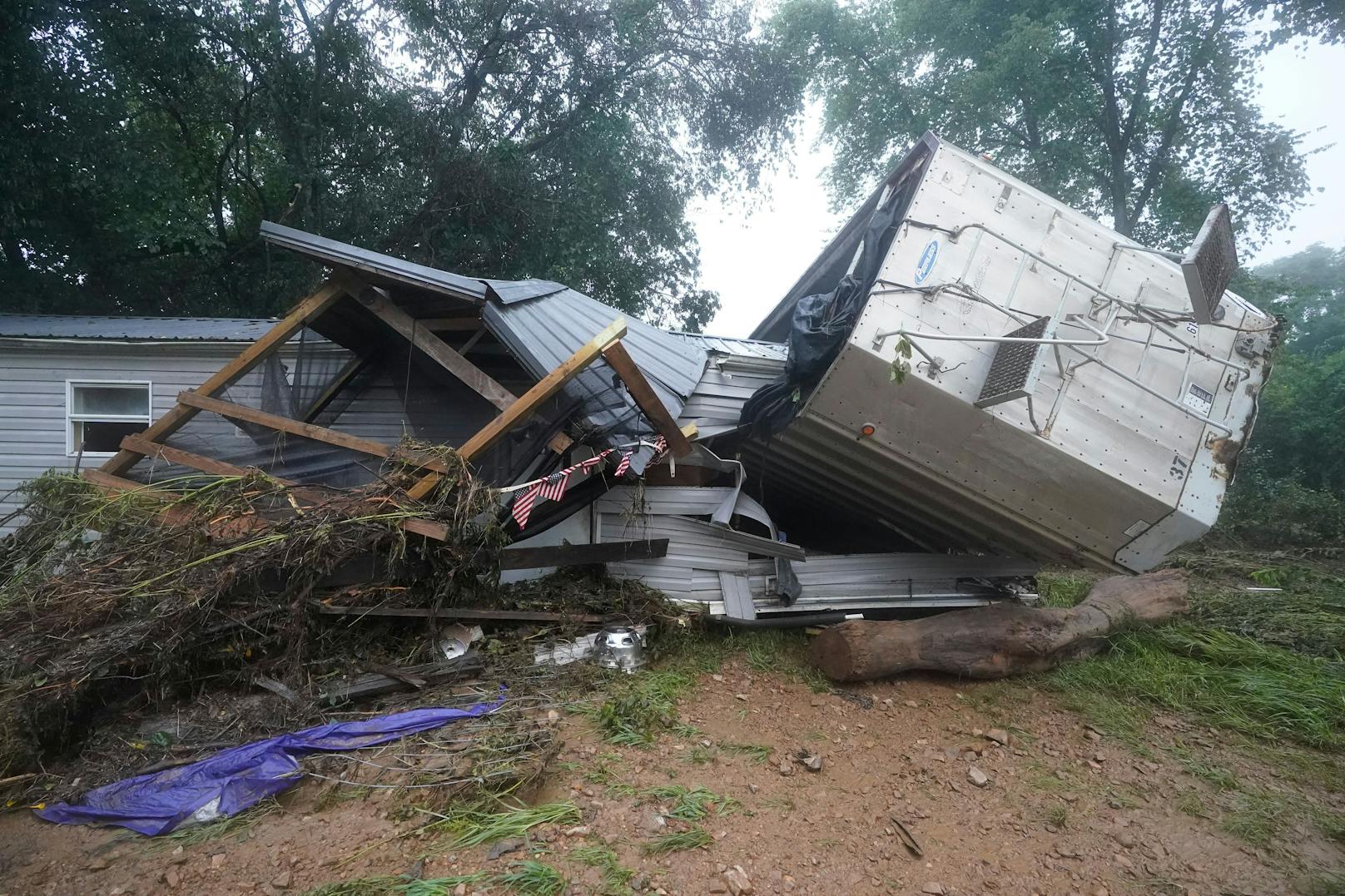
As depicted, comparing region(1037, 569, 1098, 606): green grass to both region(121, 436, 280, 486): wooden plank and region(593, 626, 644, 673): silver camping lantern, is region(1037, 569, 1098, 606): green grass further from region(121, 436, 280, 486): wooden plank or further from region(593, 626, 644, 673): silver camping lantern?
region(121, 436, 280, 486): wooden plank

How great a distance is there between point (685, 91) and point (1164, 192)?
11.3 metres

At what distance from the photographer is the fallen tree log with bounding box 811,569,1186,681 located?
499cm

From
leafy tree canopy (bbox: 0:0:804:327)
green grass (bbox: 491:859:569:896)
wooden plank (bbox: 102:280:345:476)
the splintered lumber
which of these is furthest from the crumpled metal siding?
leafy tree canopy (bbox: 0:0:804:327)

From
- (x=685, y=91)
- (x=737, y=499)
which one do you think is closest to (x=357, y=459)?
(x=737, y=499)

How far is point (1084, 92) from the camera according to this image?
610 inches

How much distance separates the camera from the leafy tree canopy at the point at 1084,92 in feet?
47.6

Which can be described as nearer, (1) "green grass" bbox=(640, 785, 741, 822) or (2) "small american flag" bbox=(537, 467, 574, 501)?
(1) "green grass" bbox=(640, 785, 741, 822)

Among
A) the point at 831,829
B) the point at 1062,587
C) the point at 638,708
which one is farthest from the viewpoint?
the point at 1062,587

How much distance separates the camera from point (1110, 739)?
170 inches

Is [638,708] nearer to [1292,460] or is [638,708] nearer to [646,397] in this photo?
[646,397]

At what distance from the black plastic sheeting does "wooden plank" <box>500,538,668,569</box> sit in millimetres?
1478

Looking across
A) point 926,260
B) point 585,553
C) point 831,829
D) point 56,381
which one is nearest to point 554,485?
point 585,553

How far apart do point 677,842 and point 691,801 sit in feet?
1.04

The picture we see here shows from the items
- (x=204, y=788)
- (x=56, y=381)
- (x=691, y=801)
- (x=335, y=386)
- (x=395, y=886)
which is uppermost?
(x=335, y=386)
